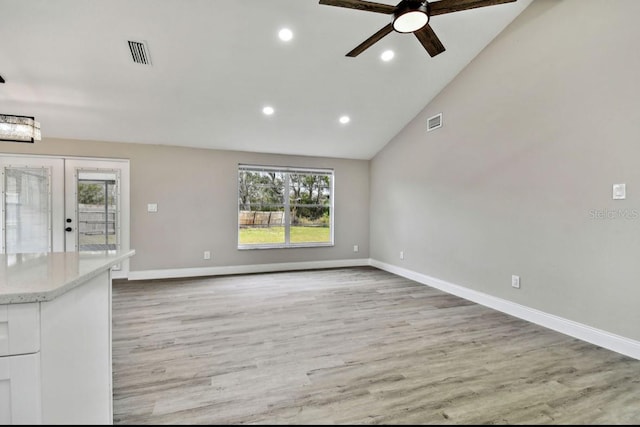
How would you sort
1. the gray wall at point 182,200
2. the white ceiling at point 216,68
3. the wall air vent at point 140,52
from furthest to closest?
the gray wall at point 182,200
the wall air vent at point 140,52
the white ceiling at point 216,68

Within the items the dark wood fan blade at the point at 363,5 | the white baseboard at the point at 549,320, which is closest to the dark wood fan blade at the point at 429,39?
the dark wood fan blade at the point at 363,5

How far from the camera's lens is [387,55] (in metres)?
3.63

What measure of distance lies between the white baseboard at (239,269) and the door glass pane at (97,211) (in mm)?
701

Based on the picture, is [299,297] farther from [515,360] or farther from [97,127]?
[97,127]

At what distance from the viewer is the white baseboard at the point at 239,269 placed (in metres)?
5.04

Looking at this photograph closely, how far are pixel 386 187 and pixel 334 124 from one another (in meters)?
1.62

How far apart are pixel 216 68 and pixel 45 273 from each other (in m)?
3.01

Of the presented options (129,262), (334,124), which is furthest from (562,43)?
(129,262)

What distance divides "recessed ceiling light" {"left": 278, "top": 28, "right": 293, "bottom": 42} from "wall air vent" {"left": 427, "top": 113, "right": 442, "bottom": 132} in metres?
2.40

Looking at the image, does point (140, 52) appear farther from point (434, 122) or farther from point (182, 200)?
point (434, 122)

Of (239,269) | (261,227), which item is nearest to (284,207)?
(261,227)

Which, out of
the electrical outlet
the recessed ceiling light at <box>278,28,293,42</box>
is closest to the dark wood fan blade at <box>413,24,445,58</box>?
the recessed ceiling light at <box>278,28,293,42</box>

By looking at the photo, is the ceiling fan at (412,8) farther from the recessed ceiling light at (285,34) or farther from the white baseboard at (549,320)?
the white baseboard at (549,320)

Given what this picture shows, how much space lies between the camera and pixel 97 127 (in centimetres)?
451
